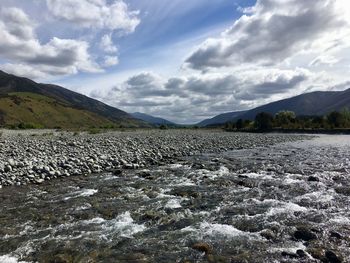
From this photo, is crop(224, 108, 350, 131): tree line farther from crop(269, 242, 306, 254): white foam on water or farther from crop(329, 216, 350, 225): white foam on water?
crop(269, 242, 306, 254): white foam on water

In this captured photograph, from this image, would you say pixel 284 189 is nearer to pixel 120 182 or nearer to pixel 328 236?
pixel 328 236

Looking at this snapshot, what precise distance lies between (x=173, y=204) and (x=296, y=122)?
4743 inches

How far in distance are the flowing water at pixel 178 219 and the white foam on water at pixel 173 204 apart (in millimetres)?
46

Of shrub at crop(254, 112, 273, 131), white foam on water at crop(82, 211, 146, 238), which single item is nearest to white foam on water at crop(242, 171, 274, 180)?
white foam on water at crop(82, 211, 146, 238)

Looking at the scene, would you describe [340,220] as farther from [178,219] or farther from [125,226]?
[125,226]

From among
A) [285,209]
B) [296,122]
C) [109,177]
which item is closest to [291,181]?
[285,209]

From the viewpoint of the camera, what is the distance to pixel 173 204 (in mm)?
14734

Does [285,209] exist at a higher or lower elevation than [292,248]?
higher

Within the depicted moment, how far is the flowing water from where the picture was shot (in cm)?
975

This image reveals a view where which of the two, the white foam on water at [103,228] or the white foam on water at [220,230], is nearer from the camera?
the white foam on water at [103,228]

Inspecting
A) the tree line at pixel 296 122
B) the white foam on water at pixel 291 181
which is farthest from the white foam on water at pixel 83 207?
the tree line at pixel 296 122

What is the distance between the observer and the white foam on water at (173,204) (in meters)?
14.4

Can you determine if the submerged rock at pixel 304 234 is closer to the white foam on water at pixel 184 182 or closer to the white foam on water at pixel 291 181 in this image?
the white foam on water at pixel 291 181

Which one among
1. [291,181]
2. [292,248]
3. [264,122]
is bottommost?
[292,248]
